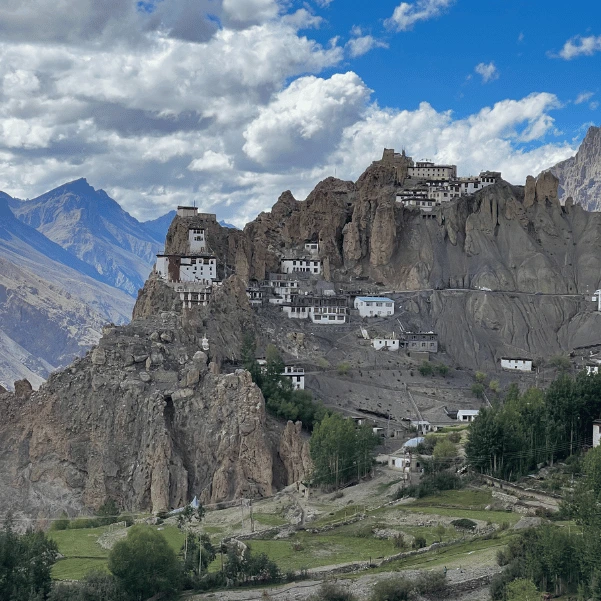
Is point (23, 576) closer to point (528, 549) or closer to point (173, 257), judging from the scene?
point (528, 549)

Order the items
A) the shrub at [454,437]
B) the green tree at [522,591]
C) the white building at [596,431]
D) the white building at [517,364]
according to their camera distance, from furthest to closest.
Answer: the white building at [517,364]
the shrub at [454,437]
the white building at [596,431]
the green tree at [522,591]

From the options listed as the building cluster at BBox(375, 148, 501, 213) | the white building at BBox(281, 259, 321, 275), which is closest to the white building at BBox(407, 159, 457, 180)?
the building cluster at BBox(375, 148, 501, 213)

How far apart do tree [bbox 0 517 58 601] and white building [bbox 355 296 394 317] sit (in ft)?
245

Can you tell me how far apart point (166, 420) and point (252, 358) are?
42.9 feet

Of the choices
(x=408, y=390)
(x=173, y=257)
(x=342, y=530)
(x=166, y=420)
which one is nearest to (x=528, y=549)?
(x=342, y=530)

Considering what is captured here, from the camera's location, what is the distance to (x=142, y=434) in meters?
100

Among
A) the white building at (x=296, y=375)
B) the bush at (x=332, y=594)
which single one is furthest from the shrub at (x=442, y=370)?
the bush at (x=332, y=594)

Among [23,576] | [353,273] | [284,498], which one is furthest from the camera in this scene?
[353,273]

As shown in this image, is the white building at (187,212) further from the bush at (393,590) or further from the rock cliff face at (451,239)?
the bush at (393,590)

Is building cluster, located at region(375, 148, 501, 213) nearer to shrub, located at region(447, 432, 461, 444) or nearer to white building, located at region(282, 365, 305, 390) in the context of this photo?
white building, located at region(282, 365, 305, 390)

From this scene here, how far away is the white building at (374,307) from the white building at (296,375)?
21152 mm

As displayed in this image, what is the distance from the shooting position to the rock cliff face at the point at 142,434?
316ft

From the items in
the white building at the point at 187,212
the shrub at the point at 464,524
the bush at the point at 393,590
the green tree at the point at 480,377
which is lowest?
the bush at the point at 393,590

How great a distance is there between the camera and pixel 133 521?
84000 millimetres
